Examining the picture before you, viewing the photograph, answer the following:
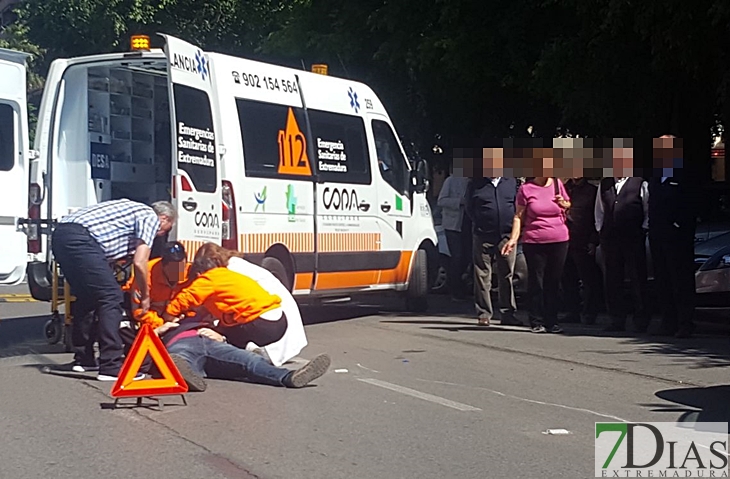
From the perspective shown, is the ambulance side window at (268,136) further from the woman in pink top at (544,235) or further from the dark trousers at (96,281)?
the dark trousers at (96,281)

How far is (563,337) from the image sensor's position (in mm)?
11789

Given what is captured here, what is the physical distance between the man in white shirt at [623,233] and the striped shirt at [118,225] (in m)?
5.04

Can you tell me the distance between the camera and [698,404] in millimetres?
8062

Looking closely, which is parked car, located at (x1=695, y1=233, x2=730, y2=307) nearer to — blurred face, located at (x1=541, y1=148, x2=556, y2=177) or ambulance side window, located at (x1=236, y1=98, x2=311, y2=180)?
blurred face, located at (x1=541, y1=148, x2=556, y2=177)

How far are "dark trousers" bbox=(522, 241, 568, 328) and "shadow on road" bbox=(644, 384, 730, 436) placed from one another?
Answer: 3230 mm

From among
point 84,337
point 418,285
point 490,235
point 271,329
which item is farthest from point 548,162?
point 84,337

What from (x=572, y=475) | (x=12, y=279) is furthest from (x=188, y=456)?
(x=12, y=279)

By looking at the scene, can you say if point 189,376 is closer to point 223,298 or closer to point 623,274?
point 223,298

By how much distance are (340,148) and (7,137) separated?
13.1 ft

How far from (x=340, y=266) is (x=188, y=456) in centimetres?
632

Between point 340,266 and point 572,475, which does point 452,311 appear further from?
point 572,475

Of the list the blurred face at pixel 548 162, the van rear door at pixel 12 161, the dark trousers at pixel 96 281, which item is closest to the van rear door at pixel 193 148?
the dark trousers at pixel 96 281

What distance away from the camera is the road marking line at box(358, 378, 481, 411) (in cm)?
802

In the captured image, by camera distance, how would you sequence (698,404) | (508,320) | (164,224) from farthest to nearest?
1. (508,320)
2. (164,224)
3. (698,404)
